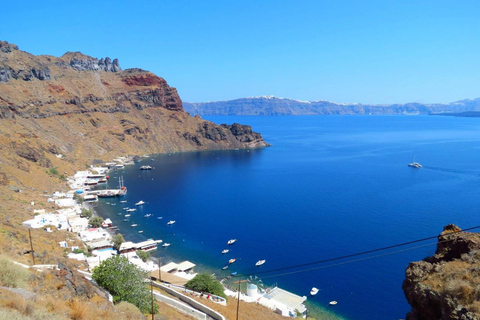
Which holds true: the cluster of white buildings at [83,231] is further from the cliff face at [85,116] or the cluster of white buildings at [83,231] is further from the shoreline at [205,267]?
the cliff face at [85,116]

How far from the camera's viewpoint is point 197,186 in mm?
80250

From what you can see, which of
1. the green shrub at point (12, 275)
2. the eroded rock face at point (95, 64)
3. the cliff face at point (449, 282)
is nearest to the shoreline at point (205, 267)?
the cliff face at point (449, 282)

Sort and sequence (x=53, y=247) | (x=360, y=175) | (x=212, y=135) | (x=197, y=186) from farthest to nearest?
(x=212, y=135) < (x=360, y=175) < (x=197, y=186) < (x=53, y=247)

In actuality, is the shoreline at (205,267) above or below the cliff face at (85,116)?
below

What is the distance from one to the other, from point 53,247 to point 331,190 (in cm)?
5658

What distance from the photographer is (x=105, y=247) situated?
42.1m

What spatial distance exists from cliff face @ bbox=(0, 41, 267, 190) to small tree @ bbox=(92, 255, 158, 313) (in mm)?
49526

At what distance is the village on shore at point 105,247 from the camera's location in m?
30.8

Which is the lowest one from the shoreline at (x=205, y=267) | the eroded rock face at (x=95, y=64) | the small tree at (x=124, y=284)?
the shoreline at (x=205, y=267)

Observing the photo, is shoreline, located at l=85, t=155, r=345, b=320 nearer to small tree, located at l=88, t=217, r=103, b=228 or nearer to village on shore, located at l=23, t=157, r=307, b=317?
village on shore, located at l=23, t=157, r=307, b=317

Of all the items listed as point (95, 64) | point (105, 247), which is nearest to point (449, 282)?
point (105, 247)

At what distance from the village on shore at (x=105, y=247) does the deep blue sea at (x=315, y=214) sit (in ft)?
8.45

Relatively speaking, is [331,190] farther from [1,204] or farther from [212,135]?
[212,135]

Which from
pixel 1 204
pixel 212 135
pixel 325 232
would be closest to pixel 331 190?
pixel 325 232
